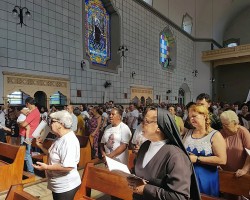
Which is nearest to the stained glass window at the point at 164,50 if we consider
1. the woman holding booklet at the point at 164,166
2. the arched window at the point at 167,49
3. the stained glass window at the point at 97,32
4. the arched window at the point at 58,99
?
the arched window at the point at 167,49

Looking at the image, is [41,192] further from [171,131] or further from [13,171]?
[171,131]

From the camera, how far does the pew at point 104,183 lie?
255cm

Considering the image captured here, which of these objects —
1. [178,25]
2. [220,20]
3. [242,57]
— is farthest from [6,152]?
[220,20]

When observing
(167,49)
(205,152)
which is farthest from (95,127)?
(167,49)

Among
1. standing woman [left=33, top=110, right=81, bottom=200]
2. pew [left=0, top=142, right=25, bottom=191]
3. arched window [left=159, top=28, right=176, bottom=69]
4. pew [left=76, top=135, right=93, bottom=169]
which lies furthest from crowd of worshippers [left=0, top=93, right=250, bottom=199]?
arched window [left=159, top=28, right=176, bottom=69]

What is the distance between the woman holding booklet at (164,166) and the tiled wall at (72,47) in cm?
802

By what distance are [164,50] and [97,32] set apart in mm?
7893

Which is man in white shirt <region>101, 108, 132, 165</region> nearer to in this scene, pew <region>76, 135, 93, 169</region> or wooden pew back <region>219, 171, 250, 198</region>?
wooden pew back <region>219, 171, 250, 198</region>

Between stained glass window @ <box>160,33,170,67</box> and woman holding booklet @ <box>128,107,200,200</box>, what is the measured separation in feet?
57.4

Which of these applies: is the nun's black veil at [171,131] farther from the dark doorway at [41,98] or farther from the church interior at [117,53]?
the dark doorway at [41,98]

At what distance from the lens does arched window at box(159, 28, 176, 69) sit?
18836 mm

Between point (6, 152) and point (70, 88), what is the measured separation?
658 centimetres

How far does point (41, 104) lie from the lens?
32.9 ft

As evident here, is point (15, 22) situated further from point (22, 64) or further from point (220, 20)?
point (220, 20)
